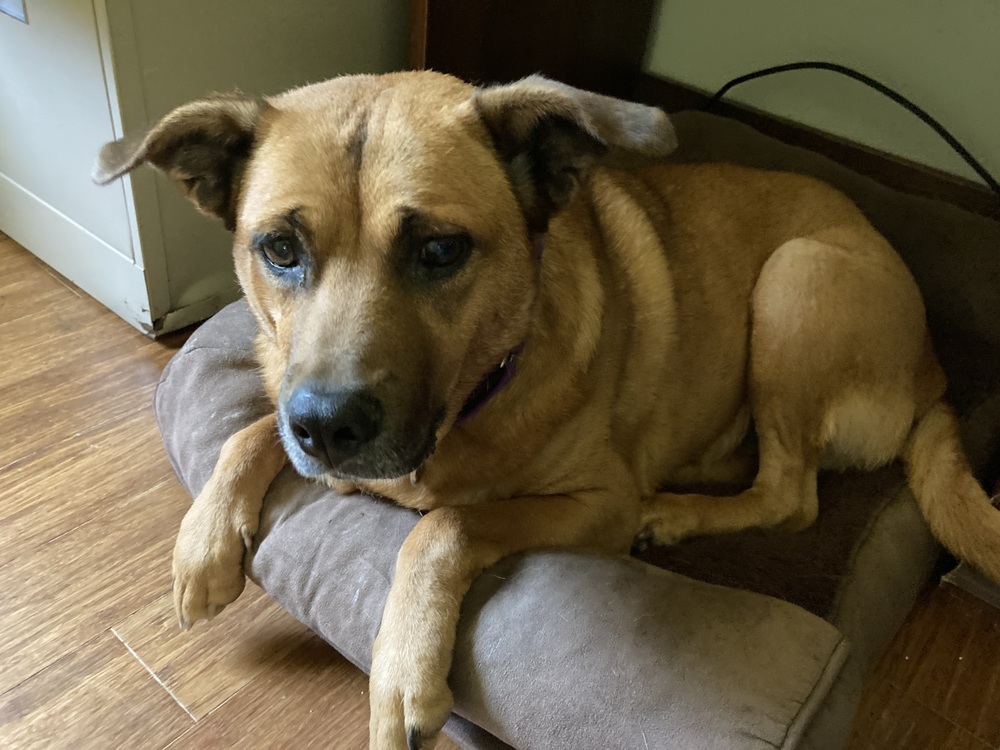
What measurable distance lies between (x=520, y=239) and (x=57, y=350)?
1.78 metres

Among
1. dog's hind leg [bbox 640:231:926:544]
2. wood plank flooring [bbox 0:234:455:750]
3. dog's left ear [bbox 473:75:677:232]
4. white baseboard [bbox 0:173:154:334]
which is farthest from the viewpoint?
white baseboard [bbox 0:173:154:334]

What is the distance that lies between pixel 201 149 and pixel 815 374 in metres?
1.39

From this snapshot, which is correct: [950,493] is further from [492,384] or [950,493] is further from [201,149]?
[201,149]

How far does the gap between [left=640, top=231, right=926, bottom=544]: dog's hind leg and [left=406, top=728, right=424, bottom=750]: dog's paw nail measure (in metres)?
0.74

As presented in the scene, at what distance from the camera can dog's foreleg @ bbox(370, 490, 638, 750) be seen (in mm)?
1221

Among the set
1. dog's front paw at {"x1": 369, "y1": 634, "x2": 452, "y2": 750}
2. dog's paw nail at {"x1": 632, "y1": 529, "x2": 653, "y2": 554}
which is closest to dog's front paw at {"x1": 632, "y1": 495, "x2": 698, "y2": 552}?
dog's paw nail at {"x1": 632, "y1": 529, "x2": 653, "y2": 554}

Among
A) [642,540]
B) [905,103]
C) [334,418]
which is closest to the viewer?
[334,418]

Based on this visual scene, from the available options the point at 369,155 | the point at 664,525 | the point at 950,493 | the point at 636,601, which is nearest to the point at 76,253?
the point at 369,155

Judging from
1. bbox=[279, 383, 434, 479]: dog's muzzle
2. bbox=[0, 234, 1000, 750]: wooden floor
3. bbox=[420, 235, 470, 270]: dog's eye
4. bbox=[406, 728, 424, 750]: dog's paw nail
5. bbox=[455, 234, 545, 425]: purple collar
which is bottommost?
bbox=[0, 234, 1000, 750]: wooden floor

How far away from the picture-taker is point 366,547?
4.93ft

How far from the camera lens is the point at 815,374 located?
6.00 feet

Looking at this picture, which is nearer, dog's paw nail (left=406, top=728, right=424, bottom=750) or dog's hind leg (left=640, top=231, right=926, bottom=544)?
dog's paw nail (left=406, top=728, right=424, bottom=750)

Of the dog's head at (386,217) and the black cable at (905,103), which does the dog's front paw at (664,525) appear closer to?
the dog's head at (386,217)

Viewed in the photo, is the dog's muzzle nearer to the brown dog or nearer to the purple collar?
the brown dog
